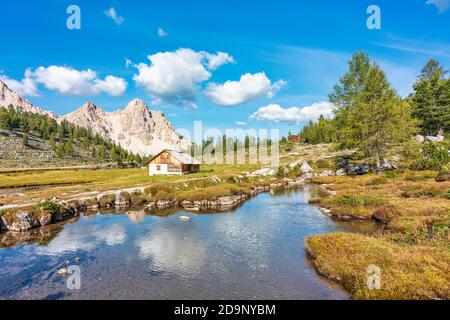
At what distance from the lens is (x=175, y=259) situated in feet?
72.9

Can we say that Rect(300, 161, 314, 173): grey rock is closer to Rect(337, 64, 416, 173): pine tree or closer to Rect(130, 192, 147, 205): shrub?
Rect(337, 64, 416, 173): pine tree

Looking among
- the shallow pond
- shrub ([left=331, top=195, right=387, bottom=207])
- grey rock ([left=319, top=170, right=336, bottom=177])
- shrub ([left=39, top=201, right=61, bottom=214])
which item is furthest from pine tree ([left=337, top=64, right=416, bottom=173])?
shrub ([left=39, top=201, right=61, bottom=214])

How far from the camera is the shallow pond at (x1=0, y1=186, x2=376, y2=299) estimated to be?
56.2 ft

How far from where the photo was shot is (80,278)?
19047 millimetres

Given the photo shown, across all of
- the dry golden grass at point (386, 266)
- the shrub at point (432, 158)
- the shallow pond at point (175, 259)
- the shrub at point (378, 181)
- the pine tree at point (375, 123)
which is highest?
the pine tree at point (375, 123)

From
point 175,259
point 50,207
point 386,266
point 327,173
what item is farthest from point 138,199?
point 327,173

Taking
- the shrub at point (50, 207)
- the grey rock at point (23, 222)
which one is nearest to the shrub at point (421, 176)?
the shrub at point (50, 207)

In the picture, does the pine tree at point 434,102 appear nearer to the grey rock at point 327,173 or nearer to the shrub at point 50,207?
the grey rock at point 327,173

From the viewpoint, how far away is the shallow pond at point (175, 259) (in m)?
17.1

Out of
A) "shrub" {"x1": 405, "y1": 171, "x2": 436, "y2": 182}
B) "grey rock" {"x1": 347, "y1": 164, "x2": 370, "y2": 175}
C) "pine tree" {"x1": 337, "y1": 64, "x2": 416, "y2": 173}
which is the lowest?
"shrub" {"x1": 405, "y1": 171, "x2": 436, "y2": 182}

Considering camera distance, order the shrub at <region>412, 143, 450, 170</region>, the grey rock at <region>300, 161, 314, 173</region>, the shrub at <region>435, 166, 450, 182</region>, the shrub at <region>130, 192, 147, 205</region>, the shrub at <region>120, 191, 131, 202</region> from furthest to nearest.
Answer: the grey rock at <region>300, 161, 314, 173</region> → the shrub at <region>412, 143, 450, 170</region> → the shrub at <region>120, 191, 131, 202</region> → the shrub at <region>130, 192, 147, 205</region> → the shrub at <region>435, 166, 450, 182</region>

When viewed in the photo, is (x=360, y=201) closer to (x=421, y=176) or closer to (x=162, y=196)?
(x=421, y=176)
